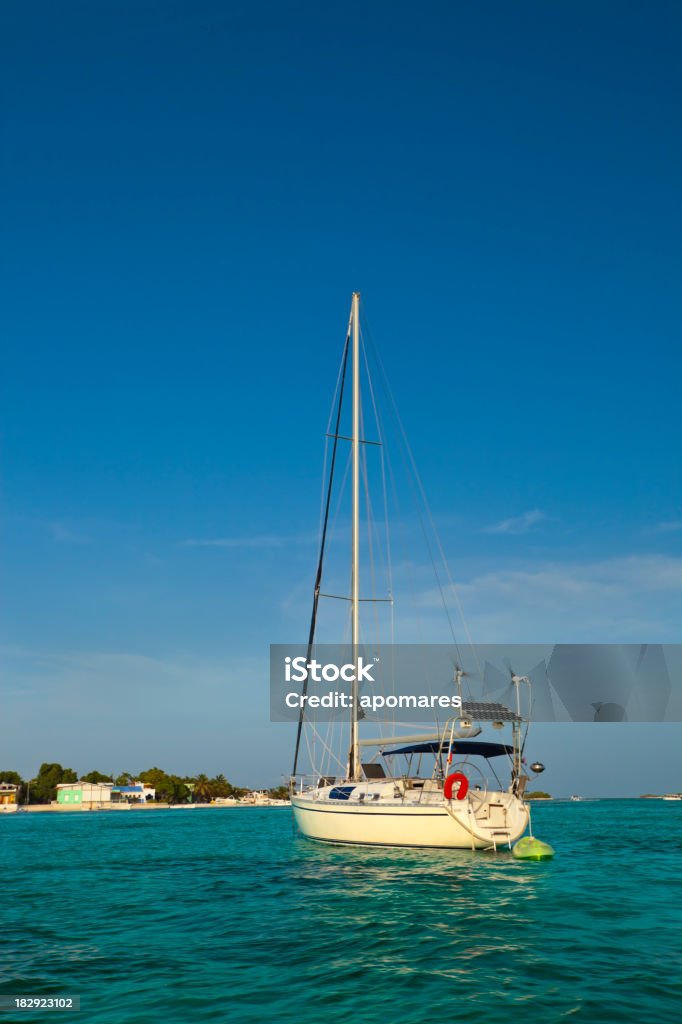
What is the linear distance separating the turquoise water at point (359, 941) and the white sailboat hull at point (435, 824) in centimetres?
58

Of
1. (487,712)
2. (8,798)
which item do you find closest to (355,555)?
(487,712)

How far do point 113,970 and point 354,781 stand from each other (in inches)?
824

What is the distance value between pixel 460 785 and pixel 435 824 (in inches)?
60.8

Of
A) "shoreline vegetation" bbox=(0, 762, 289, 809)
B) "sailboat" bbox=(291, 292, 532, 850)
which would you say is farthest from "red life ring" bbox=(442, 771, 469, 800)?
"shoreline vegetation" bbox=(0, 762, 289, 809)

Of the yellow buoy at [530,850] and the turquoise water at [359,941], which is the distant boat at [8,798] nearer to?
the turquoise water at [359,941]

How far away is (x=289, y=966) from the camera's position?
12383 millimetres

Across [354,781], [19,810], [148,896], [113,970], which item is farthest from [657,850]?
[19,810]

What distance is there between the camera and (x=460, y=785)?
2639cm

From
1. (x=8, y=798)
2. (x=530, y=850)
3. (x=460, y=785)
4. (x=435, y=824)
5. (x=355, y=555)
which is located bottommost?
(x=8, y=798)

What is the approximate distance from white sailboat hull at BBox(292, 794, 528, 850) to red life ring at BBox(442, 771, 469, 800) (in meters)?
0.28

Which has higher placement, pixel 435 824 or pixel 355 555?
pixel 355 555

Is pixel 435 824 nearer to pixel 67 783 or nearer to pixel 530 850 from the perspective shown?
pixel 530 850

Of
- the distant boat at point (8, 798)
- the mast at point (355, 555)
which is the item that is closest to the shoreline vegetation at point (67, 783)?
the distant boat at point (8, 798)

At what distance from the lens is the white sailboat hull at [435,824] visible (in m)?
26.2
